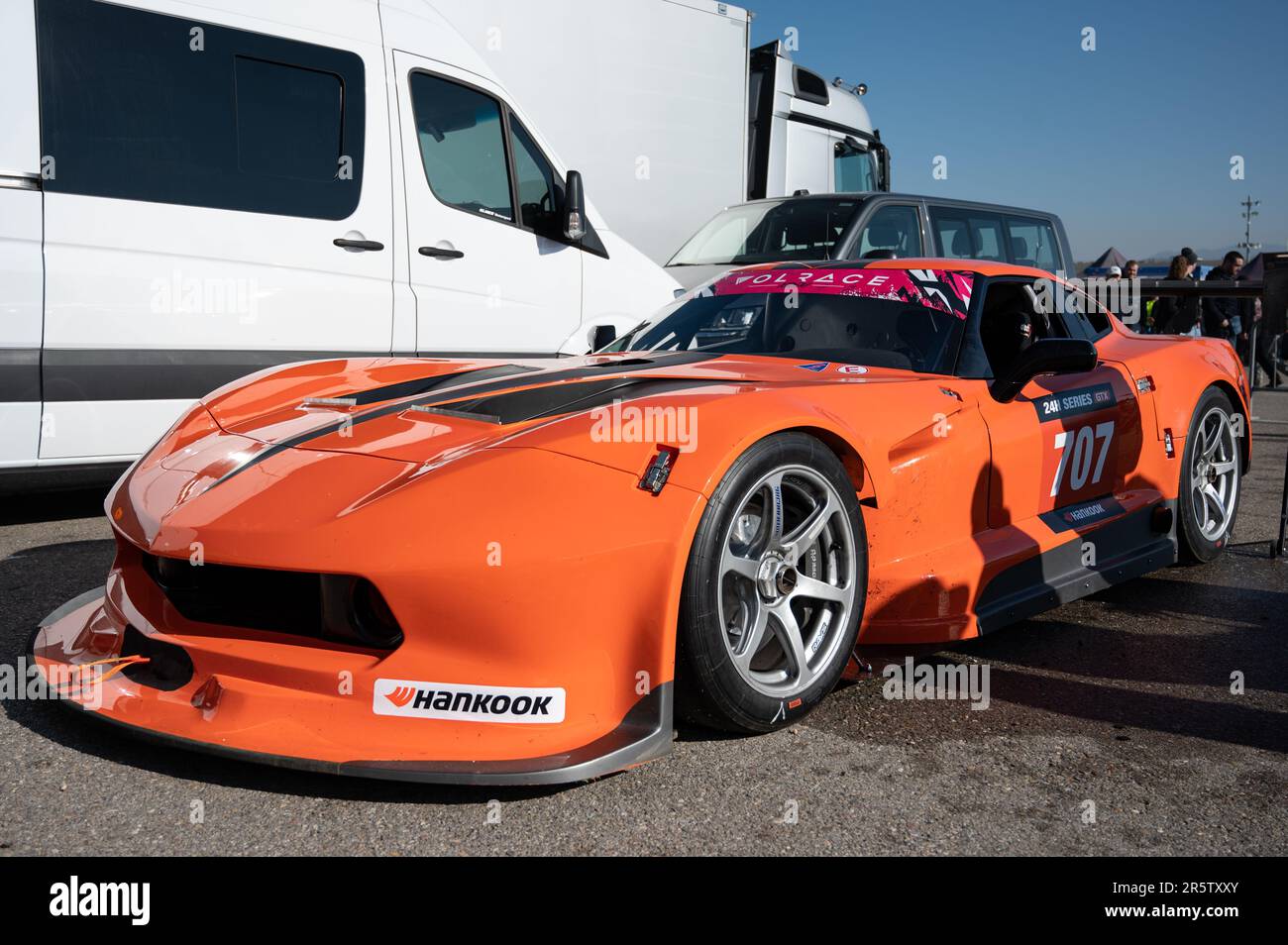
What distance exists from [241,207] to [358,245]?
0.54 meters

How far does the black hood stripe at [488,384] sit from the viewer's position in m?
2.62

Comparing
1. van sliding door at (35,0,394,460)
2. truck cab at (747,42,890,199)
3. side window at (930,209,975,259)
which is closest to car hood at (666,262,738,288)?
side window at (930,209,975,259)

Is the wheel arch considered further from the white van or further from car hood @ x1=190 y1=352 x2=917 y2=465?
the white van

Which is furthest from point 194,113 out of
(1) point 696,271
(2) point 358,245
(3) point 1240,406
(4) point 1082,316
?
(3) point 1240,406

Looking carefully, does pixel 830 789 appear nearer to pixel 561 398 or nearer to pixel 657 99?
pixel 561 398

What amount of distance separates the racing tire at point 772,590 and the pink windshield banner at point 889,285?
1.07 m

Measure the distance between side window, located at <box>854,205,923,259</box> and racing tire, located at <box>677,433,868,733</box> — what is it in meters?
5.36

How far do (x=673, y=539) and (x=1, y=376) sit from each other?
3.23m

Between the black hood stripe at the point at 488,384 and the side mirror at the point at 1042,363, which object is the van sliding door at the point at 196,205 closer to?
the black hood stripe at the point at 488,384

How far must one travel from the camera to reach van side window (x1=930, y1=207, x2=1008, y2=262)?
8312 millimetres

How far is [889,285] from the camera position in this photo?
140 inches

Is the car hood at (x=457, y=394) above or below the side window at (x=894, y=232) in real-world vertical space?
below

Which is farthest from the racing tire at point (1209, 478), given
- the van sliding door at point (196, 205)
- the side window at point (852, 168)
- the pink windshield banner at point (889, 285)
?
the side window at point (852, 168)
